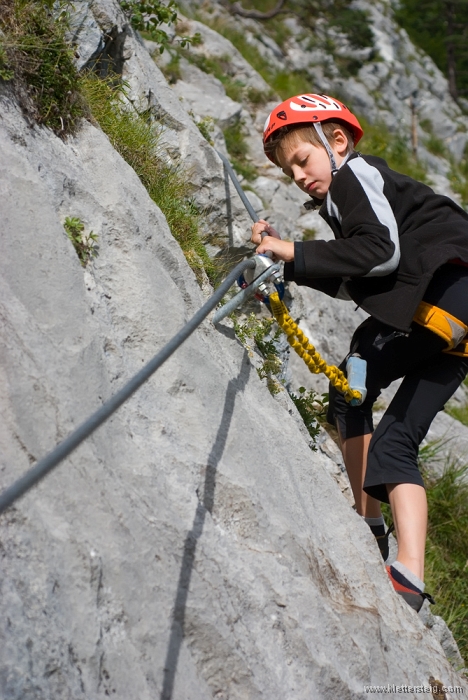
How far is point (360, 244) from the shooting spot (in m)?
2.73

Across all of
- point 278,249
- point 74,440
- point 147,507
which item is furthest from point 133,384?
point 278,249

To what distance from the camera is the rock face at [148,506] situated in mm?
1828

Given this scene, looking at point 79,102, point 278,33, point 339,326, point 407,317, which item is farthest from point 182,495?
point 278,33

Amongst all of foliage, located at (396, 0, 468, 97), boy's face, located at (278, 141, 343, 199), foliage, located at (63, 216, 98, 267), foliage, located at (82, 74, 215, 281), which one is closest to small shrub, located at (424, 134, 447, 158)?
foliage, located at (396, 0, 468, 97)

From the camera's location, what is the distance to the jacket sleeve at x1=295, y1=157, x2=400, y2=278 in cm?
272

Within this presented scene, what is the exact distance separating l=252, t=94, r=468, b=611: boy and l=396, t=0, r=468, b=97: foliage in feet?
73.5

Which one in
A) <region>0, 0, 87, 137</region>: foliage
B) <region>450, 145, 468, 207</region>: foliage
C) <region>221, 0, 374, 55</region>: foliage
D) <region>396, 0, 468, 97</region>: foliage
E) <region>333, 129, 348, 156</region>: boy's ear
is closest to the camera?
<region>0, 0, 87, 137</region>: foliage

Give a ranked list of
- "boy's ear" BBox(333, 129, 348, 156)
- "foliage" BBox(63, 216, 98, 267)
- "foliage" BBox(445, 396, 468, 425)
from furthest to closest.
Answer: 1. "foliage" BBox(445, 396, 468, 425)
2. "boy's ear" BBox(333, 129, 348, 156)
3. "foliage" BBox(63, 216, 98, 267)

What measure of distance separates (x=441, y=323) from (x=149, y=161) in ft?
6.03

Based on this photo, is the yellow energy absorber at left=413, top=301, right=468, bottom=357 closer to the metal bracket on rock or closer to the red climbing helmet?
the metal bracket on rock

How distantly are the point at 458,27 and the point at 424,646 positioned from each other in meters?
25.9

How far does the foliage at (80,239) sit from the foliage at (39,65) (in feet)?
1.74

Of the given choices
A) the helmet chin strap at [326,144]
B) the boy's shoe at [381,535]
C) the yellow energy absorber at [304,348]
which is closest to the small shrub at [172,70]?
the helmet chin strap at [326,144]

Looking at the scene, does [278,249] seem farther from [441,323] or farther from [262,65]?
[262,65]
